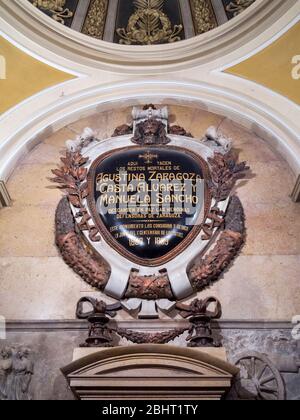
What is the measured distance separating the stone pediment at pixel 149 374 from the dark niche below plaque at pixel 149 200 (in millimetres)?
1300

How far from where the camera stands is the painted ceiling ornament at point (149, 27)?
9.18 meters

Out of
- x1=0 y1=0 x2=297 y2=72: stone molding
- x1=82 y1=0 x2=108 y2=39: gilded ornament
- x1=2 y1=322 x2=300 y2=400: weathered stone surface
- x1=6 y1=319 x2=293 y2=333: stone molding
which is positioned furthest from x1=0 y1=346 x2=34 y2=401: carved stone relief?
x1=82 y1=0 x2=108 y2=39: gilded ornament

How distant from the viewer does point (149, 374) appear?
603 centimetres

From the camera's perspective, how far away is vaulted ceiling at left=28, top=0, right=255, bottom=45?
897 cm

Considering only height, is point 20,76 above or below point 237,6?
below

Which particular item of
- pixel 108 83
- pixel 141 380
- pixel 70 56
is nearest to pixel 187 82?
pixel 108 83

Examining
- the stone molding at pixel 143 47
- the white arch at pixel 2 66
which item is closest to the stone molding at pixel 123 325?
the white arch at pixel 2 66

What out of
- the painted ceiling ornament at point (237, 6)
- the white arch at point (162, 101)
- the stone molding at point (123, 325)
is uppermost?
the painted ceiling ornament at point (237, 6)

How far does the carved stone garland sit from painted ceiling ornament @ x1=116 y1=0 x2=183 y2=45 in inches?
88.2

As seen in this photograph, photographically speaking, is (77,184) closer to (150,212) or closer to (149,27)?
(150,212)

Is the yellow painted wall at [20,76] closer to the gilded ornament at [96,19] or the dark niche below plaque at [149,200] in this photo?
the gilded ornament at [96,19]

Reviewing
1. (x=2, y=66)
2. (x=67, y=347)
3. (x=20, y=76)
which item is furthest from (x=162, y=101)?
(x=67, y=347)

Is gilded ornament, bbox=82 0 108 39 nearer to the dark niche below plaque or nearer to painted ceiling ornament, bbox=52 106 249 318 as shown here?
painted ceiling ornament, bbox=52 106 249 318

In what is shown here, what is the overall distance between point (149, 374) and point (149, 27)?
5417mm
